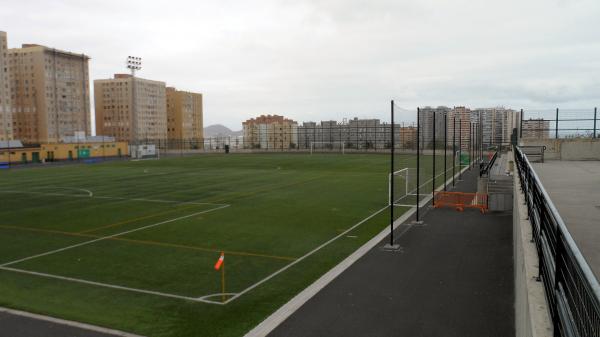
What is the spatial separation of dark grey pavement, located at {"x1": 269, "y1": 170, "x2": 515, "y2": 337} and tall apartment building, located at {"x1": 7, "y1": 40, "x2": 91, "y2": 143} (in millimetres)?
136892

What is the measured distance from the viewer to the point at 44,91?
129125 millimetres

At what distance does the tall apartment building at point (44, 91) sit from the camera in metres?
130

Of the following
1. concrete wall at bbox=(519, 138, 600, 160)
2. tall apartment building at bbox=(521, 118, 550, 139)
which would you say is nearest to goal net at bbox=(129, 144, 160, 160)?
tall apartment building at bbox=(521, 118, 550, 139)

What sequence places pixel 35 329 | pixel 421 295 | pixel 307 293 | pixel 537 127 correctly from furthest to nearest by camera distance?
1. pixel 537 127
2. pixel 307 293
3. pixel 421 295
4. pixel 35 329

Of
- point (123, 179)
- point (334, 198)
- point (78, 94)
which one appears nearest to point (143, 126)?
point (78, 94)

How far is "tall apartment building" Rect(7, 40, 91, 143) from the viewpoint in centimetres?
12950

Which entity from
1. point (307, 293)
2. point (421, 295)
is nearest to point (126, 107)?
point (307, 293)

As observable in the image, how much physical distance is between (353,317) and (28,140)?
14409 cm

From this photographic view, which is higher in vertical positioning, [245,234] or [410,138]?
[410,138]

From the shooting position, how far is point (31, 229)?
18.9 m

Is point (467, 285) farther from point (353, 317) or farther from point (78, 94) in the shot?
point (78, 94)

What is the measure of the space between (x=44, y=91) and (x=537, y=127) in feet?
431

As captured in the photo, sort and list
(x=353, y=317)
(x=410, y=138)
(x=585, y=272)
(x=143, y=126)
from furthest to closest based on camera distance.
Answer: (x=143, y=126) < (x=410, y=138) < (x=353, y=317) < (x=585, y=272)

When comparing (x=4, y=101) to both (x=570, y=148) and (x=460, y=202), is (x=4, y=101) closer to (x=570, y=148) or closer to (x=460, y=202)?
(x=460, y=202)
